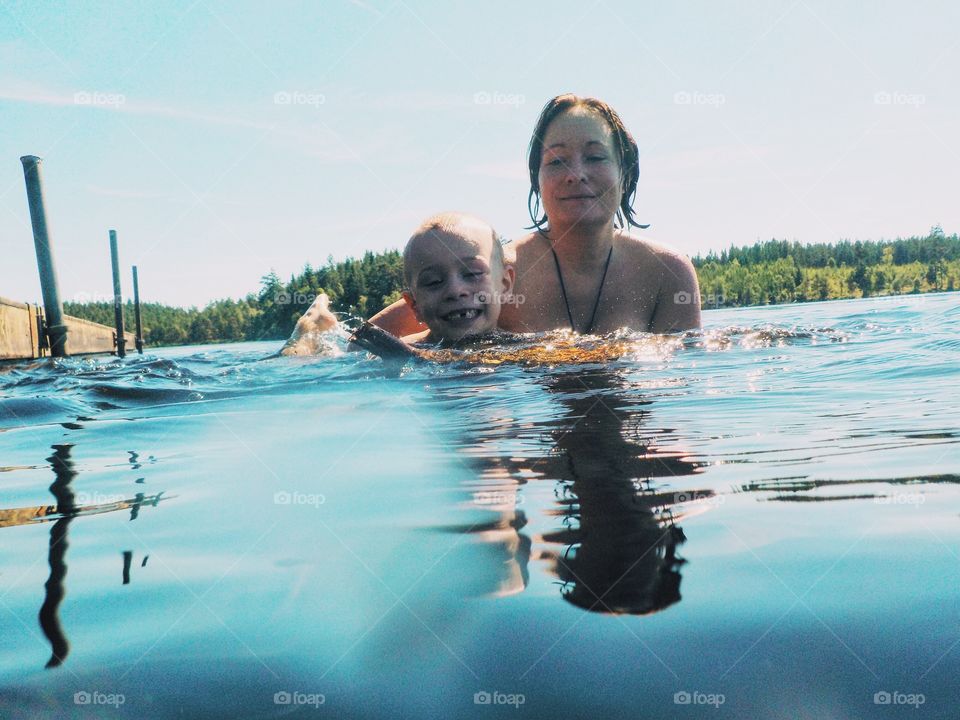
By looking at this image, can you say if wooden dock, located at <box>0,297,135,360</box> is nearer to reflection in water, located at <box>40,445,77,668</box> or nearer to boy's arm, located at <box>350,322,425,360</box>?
boy's arm, located at <box>350,322,425,360</box>

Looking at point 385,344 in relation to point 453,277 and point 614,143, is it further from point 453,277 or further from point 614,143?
point 614,143

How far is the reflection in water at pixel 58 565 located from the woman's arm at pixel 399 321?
3.53 metres

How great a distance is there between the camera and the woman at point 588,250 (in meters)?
4.80

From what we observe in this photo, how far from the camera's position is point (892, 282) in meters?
60.7

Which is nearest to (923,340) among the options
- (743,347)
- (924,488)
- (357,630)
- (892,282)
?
(743,347)

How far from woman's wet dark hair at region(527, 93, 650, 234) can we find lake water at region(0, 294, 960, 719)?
3.13 m

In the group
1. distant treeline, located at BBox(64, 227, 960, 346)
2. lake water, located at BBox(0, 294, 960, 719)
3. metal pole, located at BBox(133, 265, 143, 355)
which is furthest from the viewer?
distant treeline, located at BBox(64, 227, 960, 346)

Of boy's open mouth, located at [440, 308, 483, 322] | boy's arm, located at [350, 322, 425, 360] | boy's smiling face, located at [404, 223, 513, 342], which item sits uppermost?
boy's smiling face, located at [404, 223, 513, 342]

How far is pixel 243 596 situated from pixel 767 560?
75 centimetres

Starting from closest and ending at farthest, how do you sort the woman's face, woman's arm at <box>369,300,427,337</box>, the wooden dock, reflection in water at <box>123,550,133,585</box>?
reflection in water at <box>123,550,133,585</box>, the woman's face, woman's arm at <box>369,300,427,337</box>, the wooden dock

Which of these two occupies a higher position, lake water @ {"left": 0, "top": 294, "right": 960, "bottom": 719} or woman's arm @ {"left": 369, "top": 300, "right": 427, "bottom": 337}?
woman's arm @ {"left": 369, "top": 300, "right": 427, "bottom": 337}

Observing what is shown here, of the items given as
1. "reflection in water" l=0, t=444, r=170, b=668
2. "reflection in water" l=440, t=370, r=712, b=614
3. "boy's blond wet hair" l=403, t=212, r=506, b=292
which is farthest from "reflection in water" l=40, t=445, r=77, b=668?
"boy's blond wet hair" l=403, t=212, r=506, b=292

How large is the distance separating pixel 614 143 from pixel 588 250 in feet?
2.52

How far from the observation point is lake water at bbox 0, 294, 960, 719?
731 mm
